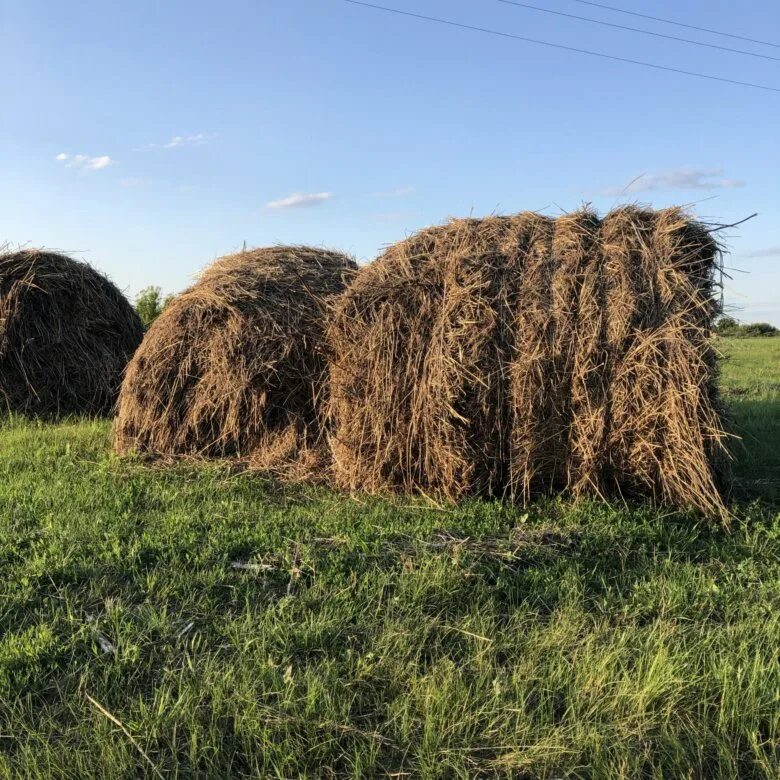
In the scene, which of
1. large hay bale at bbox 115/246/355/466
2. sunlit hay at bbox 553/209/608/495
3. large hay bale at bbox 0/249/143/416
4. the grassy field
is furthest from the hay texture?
large hay bale at bbox 0/249/143/416

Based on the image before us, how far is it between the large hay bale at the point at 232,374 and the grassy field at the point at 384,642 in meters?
2.17

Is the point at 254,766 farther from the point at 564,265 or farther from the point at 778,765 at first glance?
the point at 564,265

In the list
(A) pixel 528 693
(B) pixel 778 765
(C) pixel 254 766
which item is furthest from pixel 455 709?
(B) pixel 778 765

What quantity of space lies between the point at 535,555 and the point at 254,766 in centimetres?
237

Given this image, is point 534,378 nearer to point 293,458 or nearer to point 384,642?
point 384,642

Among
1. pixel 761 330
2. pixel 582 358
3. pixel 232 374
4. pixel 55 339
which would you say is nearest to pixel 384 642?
pixel 582 358

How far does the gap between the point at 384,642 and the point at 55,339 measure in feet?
30.1

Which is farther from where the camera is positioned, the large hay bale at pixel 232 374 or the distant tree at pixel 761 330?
the distant tree at pixel 761 330

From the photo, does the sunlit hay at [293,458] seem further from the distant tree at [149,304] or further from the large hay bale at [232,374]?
the distant tree at [149,304]

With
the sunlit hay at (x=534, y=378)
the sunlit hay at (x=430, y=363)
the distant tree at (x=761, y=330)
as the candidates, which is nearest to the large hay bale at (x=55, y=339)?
the sunlit hay at (x=430, y=363)

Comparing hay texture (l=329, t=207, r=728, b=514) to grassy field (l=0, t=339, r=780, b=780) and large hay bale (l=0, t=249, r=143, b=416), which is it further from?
large hay bale (l=0, t=249, r=143, b=416)

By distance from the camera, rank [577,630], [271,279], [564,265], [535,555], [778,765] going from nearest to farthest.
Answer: [778,765]
[577,630]
[535,555]
[564,265]
[271,279]

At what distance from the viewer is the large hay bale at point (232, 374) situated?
7660 millimetres

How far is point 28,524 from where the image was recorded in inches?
202
